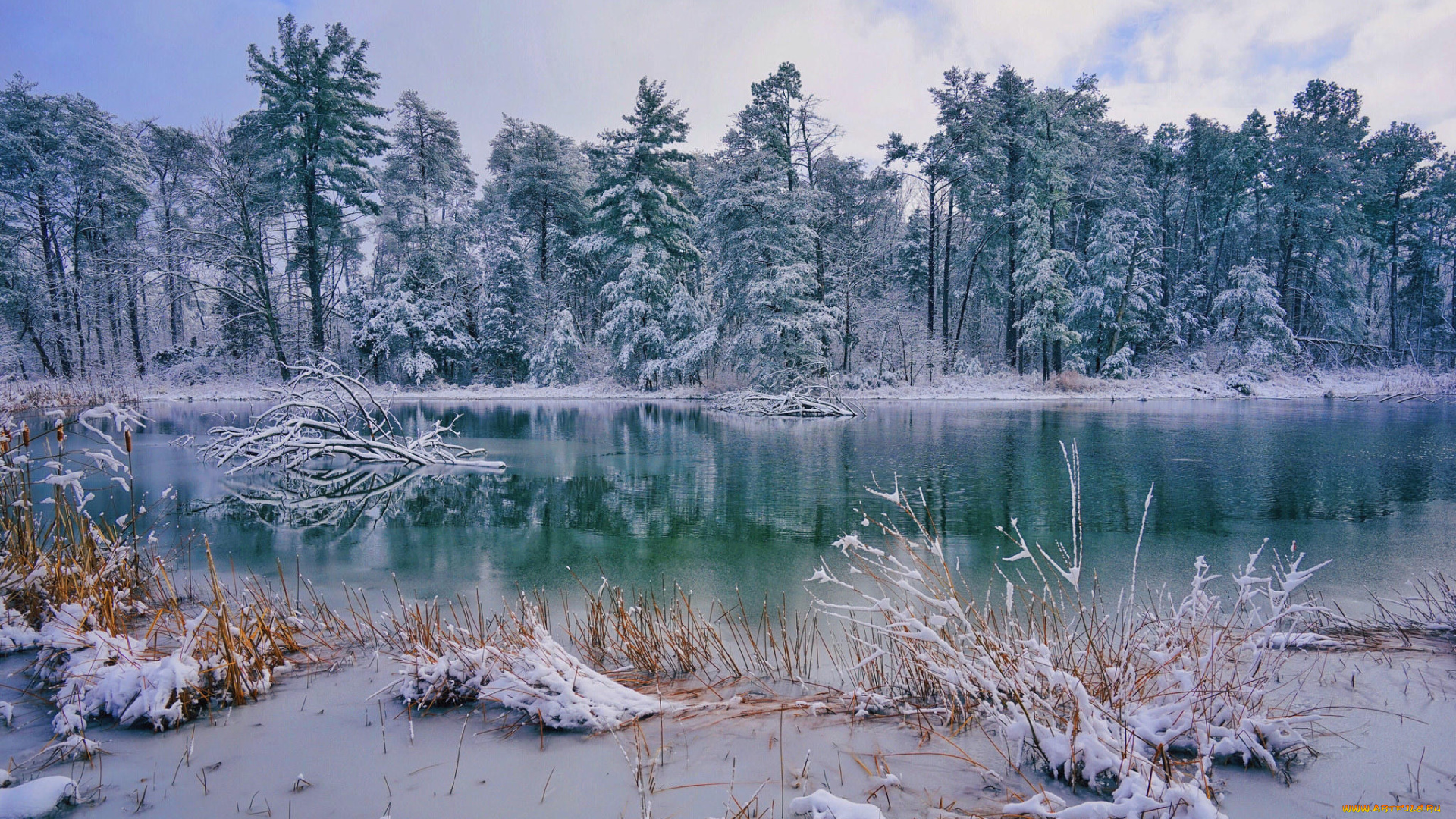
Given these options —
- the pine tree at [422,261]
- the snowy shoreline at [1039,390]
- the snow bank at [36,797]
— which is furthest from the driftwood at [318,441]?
the pine tree at [422,261]

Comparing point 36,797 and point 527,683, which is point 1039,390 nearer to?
point 527,683

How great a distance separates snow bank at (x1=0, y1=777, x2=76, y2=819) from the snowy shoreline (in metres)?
25.4

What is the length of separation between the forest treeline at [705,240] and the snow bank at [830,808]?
75.6 feet

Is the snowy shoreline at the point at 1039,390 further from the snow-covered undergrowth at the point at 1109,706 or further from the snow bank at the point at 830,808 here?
the snow bank at the point at 830,808

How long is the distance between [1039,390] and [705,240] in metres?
15.8

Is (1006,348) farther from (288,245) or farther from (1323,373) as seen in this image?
(288,245)

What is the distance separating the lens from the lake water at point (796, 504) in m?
6.04

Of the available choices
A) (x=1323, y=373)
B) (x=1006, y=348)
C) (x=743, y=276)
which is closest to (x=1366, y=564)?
(x=743, y=276)

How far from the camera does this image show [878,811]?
74.9 inches

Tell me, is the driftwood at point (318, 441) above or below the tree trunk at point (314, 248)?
below

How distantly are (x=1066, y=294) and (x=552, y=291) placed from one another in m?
25.7

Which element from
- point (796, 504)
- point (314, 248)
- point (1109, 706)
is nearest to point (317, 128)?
point (314, 248)

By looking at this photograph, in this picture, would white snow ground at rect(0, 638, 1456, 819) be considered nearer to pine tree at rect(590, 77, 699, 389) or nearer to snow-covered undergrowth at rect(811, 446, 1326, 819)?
snow-covered undergrowth at rect(811, 446, 1326, 819)

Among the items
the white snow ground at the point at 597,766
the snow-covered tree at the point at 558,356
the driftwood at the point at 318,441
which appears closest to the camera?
the white snow ground at the point at 597,766
